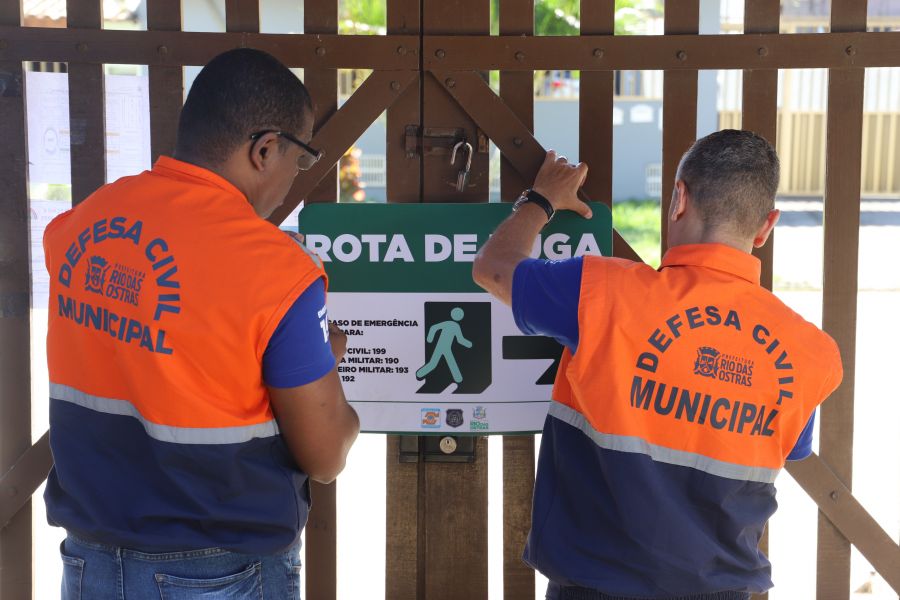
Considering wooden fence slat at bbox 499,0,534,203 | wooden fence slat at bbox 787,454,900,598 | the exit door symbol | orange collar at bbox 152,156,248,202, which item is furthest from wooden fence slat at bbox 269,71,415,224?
wooden fence slat at bbox 787,454,900,598

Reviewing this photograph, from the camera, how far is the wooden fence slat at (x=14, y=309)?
3.15 meters

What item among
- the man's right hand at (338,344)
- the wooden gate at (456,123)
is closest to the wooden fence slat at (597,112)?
the wooden gate at (456,123)

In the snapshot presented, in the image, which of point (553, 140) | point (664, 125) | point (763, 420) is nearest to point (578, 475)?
point (763, 420)

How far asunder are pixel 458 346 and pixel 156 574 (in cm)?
135

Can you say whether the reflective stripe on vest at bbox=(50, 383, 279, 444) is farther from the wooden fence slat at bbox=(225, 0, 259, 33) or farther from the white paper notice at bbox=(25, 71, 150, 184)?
the wooden fence slat at bbox=(225, 0, 259, 33)

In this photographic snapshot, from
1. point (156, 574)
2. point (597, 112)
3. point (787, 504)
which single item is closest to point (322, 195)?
point (597, 112)

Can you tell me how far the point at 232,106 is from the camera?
6.68ft

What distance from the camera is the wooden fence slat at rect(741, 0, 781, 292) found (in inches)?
119

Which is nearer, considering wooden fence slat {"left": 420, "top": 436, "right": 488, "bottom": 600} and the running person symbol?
the running person symbol

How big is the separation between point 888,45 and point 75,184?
2.71 meters

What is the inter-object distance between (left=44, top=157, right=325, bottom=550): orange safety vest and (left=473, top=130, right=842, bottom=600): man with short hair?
634 millimetres

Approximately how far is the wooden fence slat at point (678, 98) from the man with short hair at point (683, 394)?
2.73 feet

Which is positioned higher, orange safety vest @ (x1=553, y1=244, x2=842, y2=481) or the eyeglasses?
the eyeglasses

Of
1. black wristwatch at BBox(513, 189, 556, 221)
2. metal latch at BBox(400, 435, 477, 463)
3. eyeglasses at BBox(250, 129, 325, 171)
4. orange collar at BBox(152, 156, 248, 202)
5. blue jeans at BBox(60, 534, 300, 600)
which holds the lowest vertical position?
metal latch at BBox(400, 435, 477, 463)
